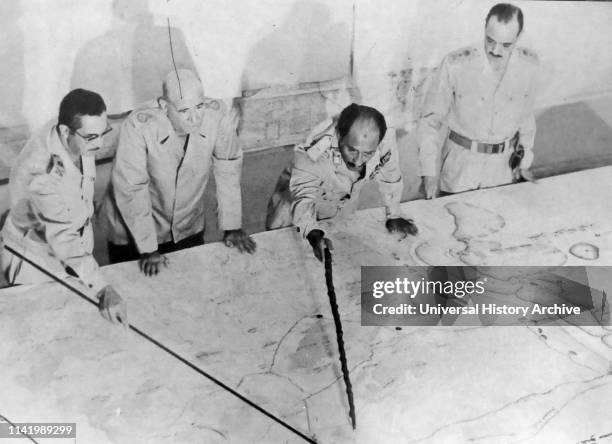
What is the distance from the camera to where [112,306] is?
Result: 2.99 m

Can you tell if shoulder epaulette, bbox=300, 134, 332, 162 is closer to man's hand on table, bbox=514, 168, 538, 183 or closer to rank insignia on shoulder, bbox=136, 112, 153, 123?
rank insignia on shoulder, bbox=136, 112, 153, 123

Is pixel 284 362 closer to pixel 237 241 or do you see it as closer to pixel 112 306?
pixel 237 241

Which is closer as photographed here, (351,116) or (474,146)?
(351,116)

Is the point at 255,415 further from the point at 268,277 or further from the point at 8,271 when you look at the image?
the point at 8,271

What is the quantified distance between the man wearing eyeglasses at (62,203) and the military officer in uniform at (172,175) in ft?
0.40

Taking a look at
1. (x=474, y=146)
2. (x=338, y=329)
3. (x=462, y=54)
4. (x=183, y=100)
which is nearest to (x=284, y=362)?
(x=338, y=329)

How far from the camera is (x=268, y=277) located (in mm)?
3199

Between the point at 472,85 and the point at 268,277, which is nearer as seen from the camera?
the point at 268,277

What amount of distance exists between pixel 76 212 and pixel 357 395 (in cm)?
131

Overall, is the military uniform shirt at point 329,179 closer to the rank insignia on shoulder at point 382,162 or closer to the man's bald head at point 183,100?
the rank insignia on shoulder at point 382,162

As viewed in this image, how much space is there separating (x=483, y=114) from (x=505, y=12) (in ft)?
1.56

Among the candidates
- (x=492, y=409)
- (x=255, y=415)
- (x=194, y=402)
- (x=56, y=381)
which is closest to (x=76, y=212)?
(x=56, y=381)

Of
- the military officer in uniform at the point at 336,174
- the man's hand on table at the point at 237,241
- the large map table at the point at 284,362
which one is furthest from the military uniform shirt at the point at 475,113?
the man's hand on table at the point at 237,241

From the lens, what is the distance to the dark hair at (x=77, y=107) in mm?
2803
